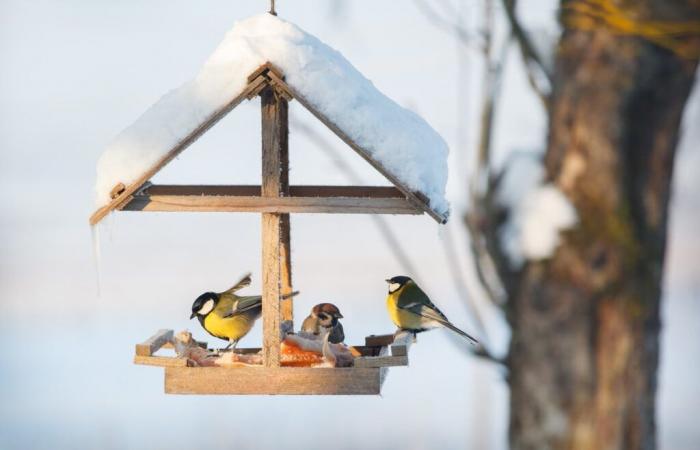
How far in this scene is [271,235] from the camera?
5.11 metres

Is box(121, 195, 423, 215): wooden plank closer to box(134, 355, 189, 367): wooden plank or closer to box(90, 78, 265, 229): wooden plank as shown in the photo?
box(90, 78, 265, 229): wooden plank

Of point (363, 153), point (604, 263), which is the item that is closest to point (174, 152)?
point (363, 153)

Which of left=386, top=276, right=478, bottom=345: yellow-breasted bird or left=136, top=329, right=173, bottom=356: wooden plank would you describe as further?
left=386, top=276, right=478, bottom=345: yellow-breasted bird

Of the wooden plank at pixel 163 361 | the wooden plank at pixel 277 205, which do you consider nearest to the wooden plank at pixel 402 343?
the wooden plank at pixel 277 205

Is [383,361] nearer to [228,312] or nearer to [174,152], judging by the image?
[228,312]

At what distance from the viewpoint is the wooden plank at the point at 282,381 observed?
516cm

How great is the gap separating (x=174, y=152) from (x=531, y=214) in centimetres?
212

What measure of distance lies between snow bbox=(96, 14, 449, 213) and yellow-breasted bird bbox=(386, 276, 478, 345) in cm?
145

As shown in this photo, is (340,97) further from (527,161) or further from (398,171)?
(527,161)

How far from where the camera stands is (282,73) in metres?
5.00

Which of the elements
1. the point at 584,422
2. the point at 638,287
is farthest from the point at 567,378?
the point at 638,287

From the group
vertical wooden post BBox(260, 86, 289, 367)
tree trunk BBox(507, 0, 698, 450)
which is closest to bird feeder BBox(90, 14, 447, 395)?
vertical wooden post BBox(260, 86, 289, 367)

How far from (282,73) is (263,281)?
996mm

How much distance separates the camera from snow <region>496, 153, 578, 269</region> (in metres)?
3.36
